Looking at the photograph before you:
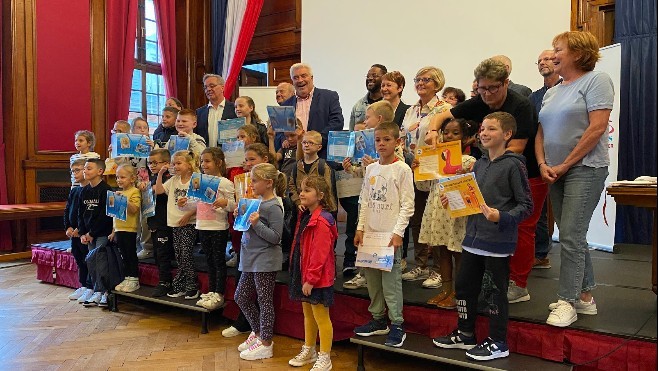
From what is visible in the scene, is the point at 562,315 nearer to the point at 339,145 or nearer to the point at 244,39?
the point at 339,145

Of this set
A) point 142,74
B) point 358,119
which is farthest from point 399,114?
point 142,74

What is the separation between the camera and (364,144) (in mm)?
3342

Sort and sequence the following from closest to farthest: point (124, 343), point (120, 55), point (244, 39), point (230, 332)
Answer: point (124, 343) → point (230, 332) → point (120, 55) → point (244, 39)

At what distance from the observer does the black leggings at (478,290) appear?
8.79ft

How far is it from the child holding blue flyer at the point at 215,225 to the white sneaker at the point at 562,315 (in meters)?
2.11

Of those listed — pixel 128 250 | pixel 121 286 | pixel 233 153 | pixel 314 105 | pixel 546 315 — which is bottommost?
pixel 121 286

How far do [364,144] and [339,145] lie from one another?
251mm

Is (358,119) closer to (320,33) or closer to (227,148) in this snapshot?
(227,148)

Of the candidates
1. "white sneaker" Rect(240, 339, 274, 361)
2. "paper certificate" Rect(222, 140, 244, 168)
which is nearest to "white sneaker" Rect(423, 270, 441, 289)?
"white sneaker" Rect(240, 339, 274, 361)

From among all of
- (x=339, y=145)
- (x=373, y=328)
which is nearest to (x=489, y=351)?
(x=373, y=328)

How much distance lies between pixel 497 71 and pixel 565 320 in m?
1.25

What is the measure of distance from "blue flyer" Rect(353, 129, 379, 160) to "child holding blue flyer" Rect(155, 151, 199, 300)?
129 cm

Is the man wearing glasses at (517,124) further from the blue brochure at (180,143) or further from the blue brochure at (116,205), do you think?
the blue brochure at (116,205)

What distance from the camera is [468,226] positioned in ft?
9.23
